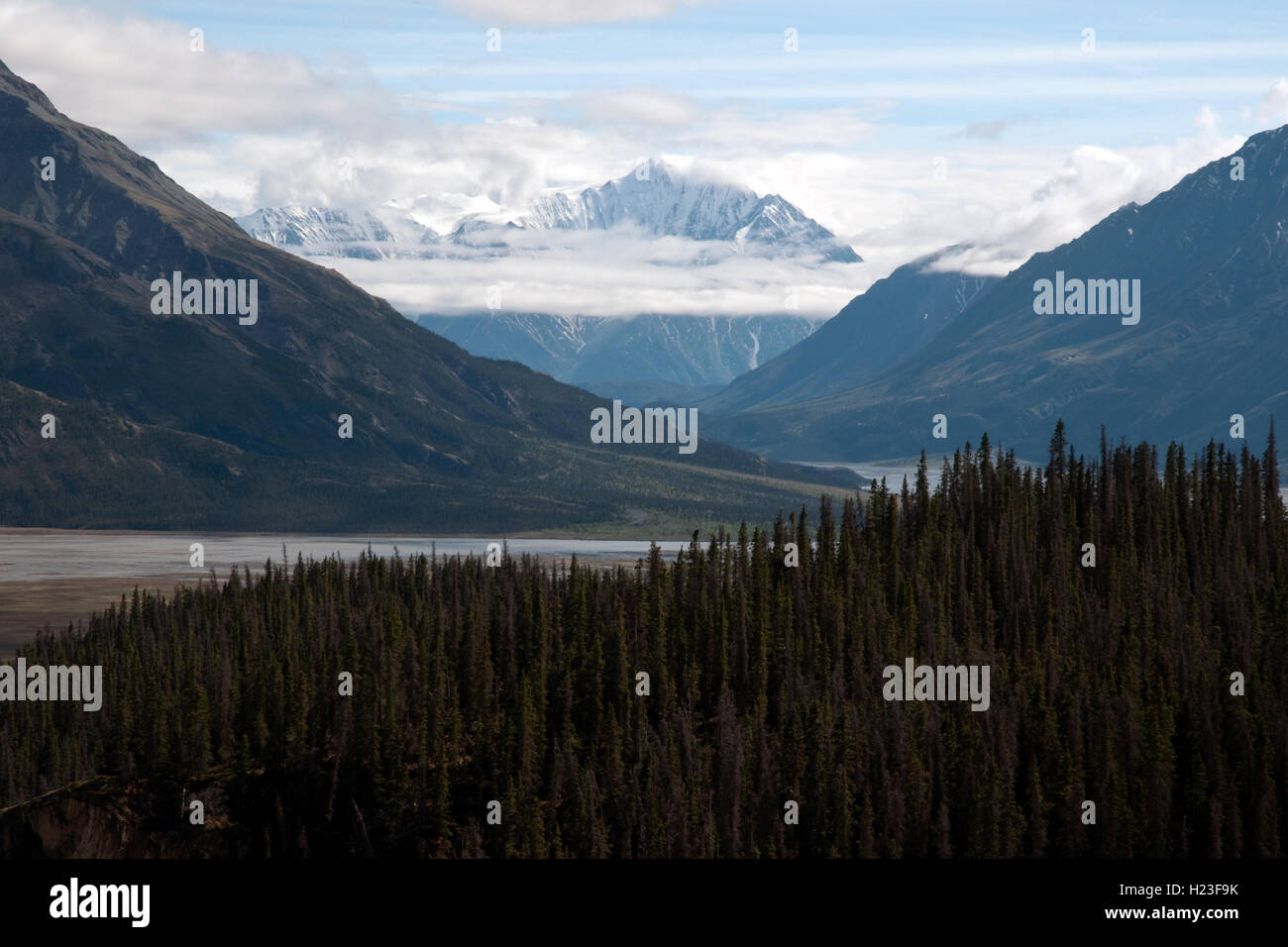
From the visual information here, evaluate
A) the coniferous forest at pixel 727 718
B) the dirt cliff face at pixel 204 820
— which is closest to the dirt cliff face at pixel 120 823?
the dirt cliff face at pixel 204 820

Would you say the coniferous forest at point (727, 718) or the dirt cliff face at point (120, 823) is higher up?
the coniferous forest at point (727, 718)

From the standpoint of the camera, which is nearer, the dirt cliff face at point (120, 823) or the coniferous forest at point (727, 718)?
the coniferous forest at point (727, 718)

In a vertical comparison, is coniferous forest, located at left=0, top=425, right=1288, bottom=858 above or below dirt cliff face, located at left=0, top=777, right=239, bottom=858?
above

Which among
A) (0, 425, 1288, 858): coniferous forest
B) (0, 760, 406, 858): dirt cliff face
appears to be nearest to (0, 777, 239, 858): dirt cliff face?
(0, 760, 406, 858): dirt cliff face

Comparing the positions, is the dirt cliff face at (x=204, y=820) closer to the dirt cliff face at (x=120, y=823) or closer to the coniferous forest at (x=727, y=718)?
the dirt cliff face at (x=120, y=823)

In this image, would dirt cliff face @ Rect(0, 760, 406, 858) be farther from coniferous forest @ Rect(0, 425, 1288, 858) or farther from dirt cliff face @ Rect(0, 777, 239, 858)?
coniferous forest @ Rect(0, 425, 1288, 858)

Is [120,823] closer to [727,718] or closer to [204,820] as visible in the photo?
[204,820]

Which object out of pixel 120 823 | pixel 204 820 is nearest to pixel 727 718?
pixel 204 820
